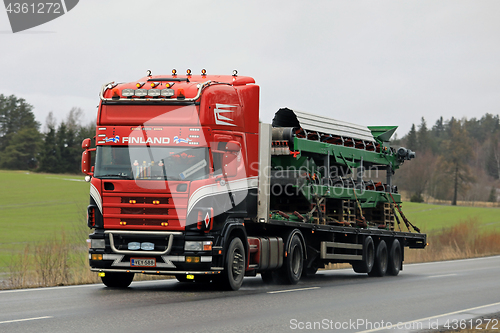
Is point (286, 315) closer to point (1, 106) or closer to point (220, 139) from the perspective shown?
point (220, 139)

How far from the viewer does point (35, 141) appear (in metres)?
98.8

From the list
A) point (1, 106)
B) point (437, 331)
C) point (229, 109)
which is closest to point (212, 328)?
point (437, 331)

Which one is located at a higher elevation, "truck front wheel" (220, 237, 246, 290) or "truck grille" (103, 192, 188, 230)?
"truck grille" (103, 192, 188, 230)

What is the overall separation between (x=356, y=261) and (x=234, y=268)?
7465 mm

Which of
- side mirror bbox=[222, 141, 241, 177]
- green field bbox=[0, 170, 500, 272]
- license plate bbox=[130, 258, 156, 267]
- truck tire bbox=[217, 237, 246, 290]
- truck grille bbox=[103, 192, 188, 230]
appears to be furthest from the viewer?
green field bbox=[0, 170, 500, 272]

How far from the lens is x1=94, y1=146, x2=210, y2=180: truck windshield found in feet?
40.2

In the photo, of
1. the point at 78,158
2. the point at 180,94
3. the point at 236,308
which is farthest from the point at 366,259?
the point at 78,158

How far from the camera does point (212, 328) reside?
8.34 m

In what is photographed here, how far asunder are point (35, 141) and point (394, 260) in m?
85.9

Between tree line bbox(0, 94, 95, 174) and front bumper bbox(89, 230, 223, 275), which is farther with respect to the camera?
tree line bbox(0, 94, 95, 174)

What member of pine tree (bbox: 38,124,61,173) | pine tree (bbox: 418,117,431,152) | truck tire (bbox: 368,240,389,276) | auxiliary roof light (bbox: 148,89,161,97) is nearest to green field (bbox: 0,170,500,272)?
pine tree (bbox: 38,124,61,173)

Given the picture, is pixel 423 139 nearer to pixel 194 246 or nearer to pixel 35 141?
pixel 35 141

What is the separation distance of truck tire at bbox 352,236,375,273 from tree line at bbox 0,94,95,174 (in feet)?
189

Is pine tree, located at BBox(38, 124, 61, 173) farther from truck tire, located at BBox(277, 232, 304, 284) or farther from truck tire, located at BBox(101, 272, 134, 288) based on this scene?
truck tire, located at BBox(101, 272, 134, 288)
